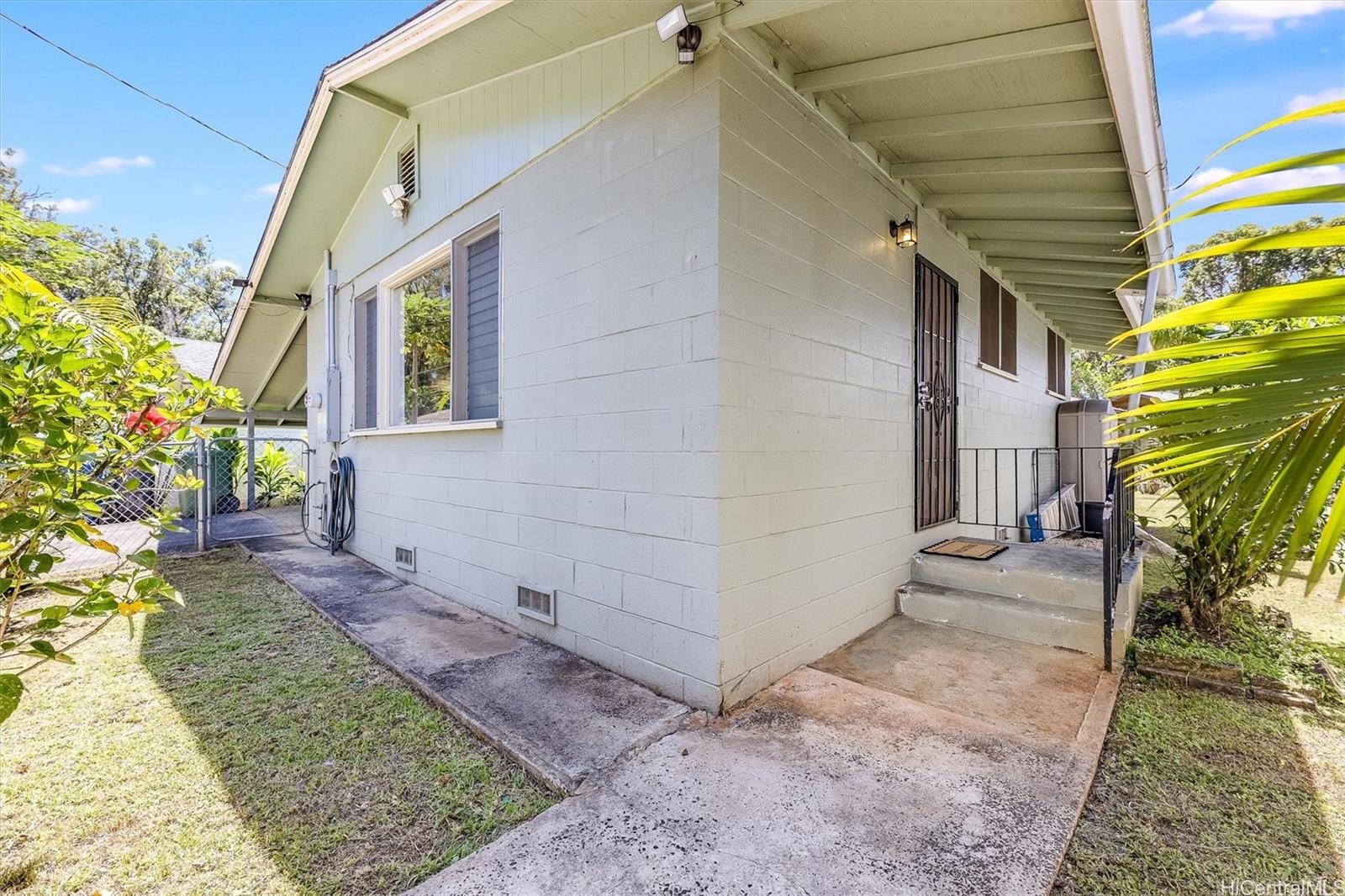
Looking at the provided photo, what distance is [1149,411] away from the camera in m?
1.09

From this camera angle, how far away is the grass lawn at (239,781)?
1.77 meters

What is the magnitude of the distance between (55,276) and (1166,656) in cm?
943

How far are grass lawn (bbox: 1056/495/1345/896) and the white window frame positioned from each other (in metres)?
3.53

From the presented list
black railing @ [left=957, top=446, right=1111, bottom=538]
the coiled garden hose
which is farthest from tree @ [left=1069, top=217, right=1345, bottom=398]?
the coiled garden hose

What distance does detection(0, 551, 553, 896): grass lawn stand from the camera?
177 centimetres

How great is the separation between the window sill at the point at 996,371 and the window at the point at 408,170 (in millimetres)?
5286

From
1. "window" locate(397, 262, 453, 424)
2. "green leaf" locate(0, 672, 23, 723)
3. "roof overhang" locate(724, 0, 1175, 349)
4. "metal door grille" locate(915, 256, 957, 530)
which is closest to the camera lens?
"green leaf" locate(0, 672, 23, 723)

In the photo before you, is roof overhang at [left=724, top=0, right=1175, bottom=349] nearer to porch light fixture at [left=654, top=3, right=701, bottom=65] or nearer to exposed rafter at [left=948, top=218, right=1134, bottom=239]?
exposed rafter at [left=948, top=218, right=1134, bottom=239]

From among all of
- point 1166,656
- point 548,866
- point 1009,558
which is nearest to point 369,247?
point 548,866

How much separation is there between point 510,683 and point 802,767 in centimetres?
150

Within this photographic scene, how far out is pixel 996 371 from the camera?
19.1 feet

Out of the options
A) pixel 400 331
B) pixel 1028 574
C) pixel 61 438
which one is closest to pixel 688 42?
pixel 61 438

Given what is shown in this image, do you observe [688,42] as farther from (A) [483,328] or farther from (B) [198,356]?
(B) [198,356]

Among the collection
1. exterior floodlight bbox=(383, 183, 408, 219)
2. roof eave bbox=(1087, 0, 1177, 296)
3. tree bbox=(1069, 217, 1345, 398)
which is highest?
tree bbox=(1069, 217, 1345, 398)
